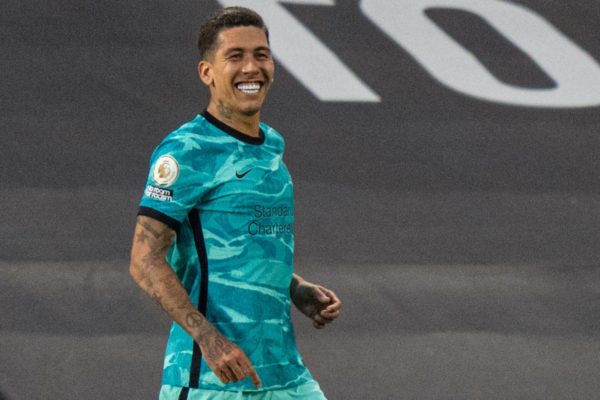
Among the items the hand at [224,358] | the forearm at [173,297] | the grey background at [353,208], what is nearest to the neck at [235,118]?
the forearm at [173,297]

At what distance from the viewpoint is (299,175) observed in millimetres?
5324

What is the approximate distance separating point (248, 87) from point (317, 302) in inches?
18.9

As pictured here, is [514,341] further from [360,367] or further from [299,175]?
[299,175]

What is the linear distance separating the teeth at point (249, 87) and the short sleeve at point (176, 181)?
0.16 m

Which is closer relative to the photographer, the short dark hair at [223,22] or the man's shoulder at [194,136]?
the man's shoulder at [194,136]

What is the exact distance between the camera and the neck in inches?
97.7

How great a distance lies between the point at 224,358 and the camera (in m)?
2.26

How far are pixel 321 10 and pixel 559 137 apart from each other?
1239 mm

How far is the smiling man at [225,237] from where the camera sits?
235cm

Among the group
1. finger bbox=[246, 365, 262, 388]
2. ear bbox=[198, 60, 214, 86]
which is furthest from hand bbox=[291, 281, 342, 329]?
ear bbox=[198, 60, 214, 86]

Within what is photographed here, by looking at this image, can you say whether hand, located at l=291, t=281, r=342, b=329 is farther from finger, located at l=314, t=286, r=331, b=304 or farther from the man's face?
the man's face

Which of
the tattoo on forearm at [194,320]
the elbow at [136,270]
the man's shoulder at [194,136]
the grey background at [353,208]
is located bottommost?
the grey background at [353,208]

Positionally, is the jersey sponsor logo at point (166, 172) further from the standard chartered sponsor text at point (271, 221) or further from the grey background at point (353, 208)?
the grey background at point (353, 208)

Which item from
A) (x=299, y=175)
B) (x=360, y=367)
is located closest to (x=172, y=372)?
(x=360, y=367)
